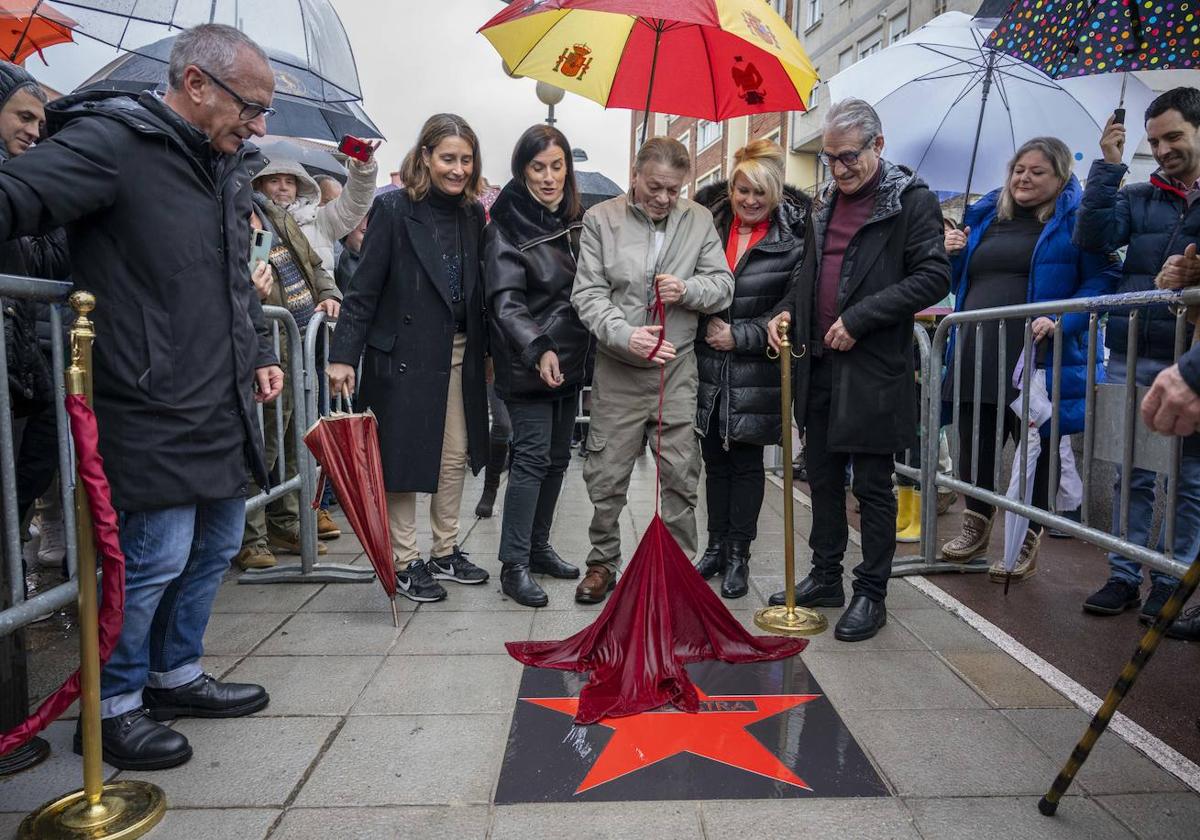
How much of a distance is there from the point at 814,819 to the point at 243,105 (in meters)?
2.59

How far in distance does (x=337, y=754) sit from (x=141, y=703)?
0.65 metres

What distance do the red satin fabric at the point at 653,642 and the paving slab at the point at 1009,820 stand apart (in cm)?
86

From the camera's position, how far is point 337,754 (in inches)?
104

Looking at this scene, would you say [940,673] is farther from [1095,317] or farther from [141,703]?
[141,703]

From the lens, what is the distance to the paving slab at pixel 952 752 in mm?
2480

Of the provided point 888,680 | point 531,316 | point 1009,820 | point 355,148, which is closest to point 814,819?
point 1009,820

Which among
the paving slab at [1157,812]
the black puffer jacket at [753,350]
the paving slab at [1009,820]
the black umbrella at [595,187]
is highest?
the black umbrella at [595,187]

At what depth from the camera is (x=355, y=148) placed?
15.1 ft

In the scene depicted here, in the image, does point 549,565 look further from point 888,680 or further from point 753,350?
point 888,680

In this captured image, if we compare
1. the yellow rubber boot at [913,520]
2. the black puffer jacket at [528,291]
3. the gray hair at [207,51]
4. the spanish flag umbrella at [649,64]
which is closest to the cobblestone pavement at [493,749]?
the black puffer jacket at [528,291]

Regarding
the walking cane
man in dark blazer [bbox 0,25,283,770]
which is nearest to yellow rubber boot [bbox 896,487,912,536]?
the walking cane

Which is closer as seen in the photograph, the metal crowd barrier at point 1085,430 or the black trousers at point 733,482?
the metal crowd barrier at point 1085,430

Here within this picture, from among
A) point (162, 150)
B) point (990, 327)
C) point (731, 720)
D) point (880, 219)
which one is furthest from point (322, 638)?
point (990, 327)

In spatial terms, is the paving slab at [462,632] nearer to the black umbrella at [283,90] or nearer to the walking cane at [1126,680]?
the walking cane at [1126,680]
